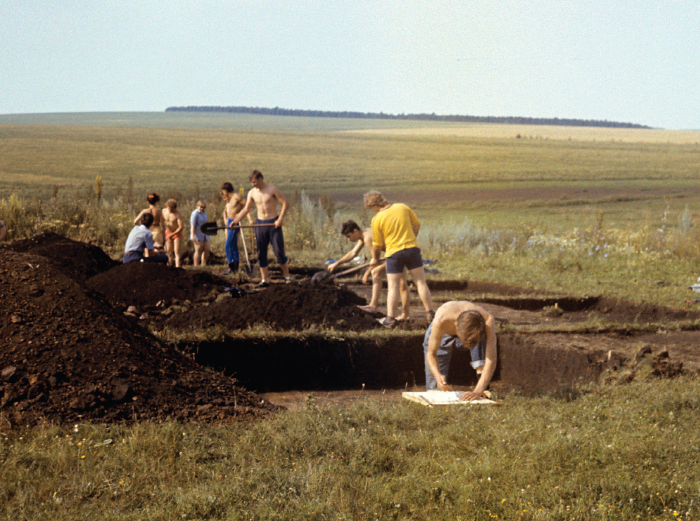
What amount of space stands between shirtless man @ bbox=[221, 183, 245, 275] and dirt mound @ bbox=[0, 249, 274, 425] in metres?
5.75

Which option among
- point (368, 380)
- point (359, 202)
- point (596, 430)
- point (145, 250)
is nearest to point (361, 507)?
point (596, 430)

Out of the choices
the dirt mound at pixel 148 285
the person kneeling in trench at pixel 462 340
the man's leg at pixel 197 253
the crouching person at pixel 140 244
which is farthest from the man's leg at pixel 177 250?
the person kneeling in trench at pixel 462 340

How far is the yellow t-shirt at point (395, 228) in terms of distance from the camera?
334 inches

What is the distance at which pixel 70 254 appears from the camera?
1144cm

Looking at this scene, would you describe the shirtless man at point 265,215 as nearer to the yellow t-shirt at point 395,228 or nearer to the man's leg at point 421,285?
the yellow t-shirt at point 395,228

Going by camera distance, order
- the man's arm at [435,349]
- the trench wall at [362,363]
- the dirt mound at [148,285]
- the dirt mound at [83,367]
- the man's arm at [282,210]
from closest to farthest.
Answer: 1. the dirt mound at [83,367]
2. the man's arm at [435,349]
3. the trench wall at [362,363]
4. the dirt mound at [148,285]
5. the man's arm at [282,210]

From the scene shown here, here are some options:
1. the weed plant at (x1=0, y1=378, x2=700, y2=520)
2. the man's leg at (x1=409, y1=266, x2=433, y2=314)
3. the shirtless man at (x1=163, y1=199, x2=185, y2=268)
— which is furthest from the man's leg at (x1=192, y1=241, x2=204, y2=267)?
the weed plant at (x1=0, y1=378, x2=700, y2=520)

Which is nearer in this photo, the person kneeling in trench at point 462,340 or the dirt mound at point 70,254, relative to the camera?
the person kneeling in trench at point 462,340

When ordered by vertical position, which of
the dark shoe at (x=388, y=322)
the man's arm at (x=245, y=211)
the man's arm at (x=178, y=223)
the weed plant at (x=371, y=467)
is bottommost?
the dark shoe at (x=388, y=322)

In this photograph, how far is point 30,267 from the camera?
20.7ft

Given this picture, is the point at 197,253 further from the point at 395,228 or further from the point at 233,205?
the point at 395,228

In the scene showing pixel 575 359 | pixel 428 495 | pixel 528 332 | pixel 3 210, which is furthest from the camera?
pixel 3 210

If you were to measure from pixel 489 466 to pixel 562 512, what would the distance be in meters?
0.54

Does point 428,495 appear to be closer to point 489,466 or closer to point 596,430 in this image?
point 489,466
